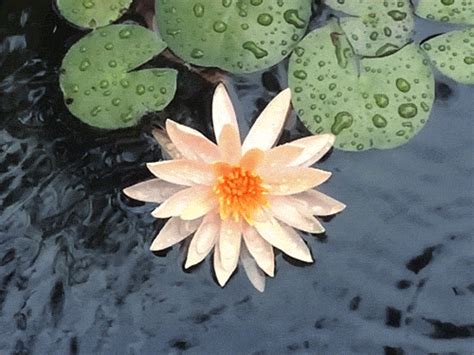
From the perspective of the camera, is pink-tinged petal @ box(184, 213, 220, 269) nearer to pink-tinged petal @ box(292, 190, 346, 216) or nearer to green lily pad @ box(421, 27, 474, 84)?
pink-tinged petal @ box(292, 190, 346, 216)

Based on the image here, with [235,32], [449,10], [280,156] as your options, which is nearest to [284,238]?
[280,156]

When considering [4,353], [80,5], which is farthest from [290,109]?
[4,353]

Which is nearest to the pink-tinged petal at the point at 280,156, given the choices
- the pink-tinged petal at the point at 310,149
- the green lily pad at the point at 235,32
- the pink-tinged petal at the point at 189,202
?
the pink-tinged petal at the point at 310,149

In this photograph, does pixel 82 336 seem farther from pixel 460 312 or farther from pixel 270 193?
pixel 460 312

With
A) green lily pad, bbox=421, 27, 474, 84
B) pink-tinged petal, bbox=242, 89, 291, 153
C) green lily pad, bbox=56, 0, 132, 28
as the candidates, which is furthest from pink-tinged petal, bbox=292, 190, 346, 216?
green lily pad, bbox=56, 0, 132, 28

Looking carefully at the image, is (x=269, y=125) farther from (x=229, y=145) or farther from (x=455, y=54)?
(x=455, y=54)
